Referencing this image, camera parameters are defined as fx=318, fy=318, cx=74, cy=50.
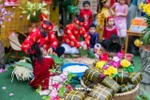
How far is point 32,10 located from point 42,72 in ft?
6.34

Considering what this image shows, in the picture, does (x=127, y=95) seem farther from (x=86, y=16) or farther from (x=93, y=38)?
(x=86, y=16)

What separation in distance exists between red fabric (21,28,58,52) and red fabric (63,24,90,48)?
77 centimetres

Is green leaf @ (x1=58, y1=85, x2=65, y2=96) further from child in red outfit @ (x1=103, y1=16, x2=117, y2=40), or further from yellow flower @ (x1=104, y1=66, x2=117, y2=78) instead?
child in red outfit @ (x1=103, y1=16, x2=117, y2=40)

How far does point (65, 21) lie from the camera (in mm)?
8414

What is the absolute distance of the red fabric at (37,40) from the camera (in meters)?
5.51

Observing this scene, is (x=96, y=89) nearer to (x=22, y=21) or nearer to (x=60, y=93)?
(x=60, y=93)

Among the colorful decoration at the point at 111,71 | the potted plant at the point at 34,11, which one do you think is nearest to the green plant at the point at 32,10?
the potted plant at the point at 34,11

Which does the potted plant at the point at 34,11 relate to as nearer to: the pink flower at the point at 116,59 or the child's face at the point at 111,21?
the child's face at the point at 111,21

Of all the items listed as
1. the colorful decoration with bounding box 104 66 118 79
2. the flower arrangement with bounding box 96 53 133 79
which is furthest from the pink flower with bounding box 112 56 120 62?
the colorful decoration with bounding box 104 66 118 79

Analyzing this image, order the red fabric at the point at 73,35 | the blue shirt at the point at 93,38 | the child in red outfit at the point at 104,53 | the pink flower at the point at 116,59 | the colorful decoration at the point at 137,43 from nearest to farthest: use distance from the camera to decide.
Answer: the pink flower at the point at 116,59 → the child in red outfit at the point at 104,53 → the red fabric at the point at 73,35 → the colorful decoration at the point at 137,43 → the blue shirt at the point at 93,38

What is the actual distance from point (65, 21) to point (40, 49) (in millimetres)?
3741

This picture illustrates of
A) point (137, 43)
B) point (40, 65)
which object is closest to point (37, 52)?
point (40, 65)

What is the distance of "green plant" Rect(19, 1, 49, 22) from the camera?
6391mm

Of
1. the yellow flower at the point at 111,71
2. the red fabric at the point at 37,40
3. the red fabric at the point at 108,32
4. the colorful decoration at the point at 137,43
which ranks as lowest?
the colorful decoration at the point at 137,43
